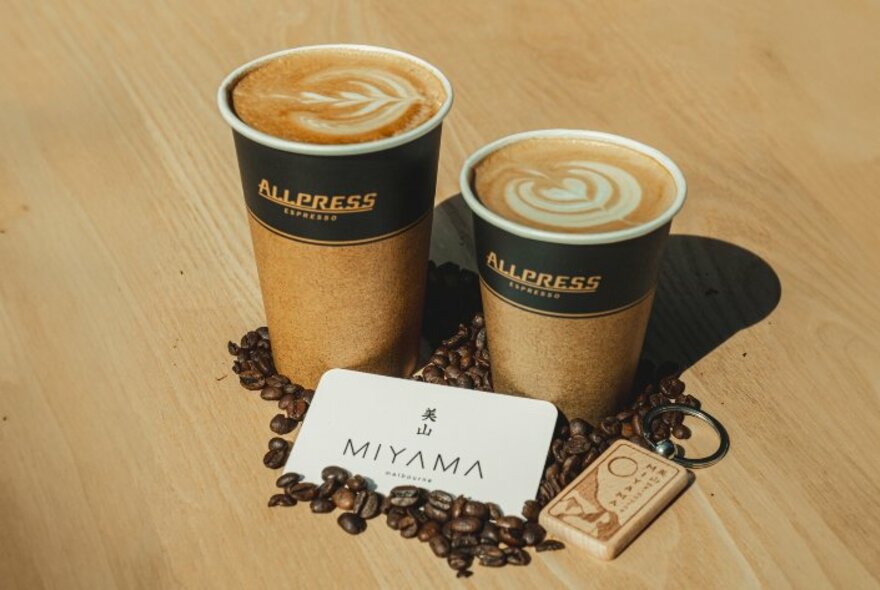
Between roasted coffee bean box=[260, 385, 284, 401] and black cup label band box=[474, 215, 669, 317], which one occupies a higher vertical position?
black cup label band box=[474, 215, 669, 317]

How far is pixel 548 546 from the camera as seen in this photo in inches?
48.1

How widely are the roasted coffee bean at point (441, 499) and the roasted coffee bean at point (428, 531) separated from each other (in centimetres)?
2

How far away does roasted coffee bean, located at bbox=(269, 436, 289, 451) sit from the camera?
1.36 m

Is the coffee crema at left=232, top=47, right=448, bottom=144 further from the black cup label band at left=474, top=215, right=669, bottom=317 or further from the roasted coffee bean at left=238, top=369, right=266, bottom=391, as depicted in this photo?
the roasted coffee bean at left=238, top=369, right=266, bottom=391

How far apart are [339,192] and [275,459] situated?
0.37 metres

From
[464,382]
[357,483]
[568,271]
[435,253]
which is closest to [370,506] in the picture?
[357,483]

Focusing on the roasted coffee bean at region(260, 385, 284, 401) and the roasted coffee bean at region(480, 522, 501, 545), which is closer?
the roasted coffee bean at region(480, 522, 501, 545)

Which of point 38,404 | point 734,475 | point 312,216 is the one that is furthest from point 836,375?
point 38,404

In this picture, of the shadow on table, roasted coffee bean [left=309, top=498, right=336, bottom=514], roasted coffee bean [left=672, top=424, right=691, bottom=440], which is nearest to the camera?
roasted coffee bean [left=309, top=498, right=336, bottom=514]

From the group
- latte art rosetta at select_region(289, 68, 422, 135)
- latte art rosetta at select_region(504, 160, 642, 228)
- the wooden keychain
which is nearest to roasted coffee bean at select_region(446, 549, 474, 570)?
the wooden keychain

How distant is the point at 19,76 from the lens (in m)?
2.15

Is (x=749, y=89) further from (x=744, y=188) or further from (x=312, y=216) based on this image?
(x=312, y=216)

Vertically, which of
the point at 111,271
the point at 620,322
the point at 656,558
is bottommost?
the point at 111,271

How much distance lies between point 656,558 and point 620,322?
290mm
